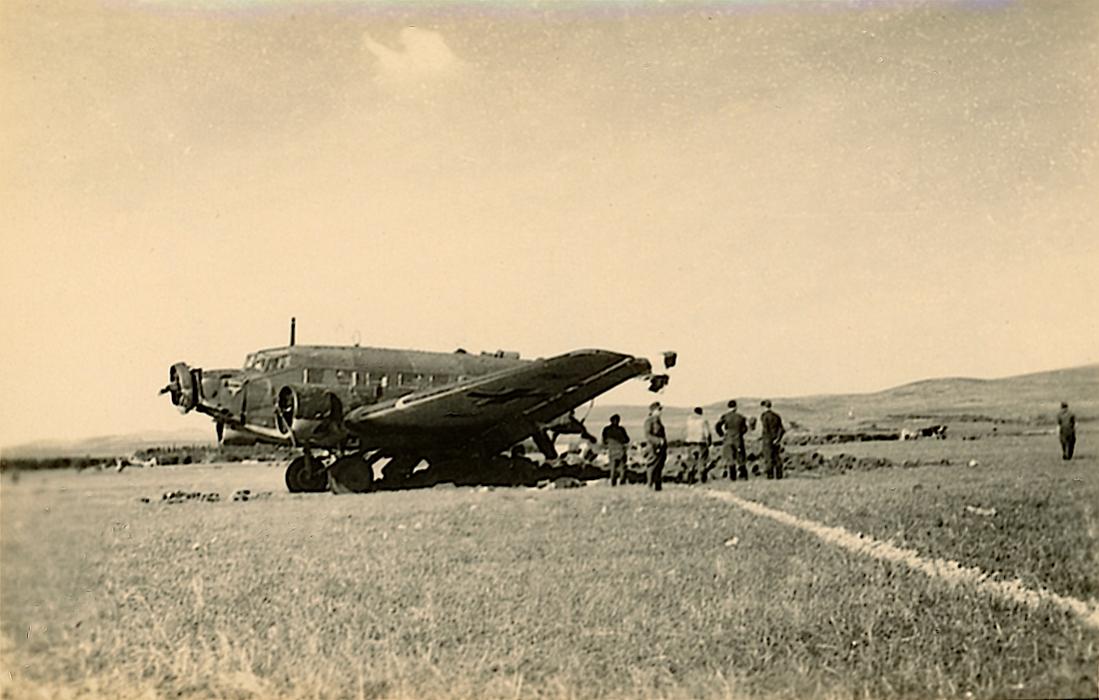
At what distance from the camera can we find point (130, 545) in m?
3.99

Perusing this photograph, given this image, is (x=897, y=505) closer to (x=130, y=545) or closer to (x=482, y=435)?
(x=482, y=435)

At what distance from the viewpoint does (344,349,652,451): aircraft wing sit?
5.76 metres

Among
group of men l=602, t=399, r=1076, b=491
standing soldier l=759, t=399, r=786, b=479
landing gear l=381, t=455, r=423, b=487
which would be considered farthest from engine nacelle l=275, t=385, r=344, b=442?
standing soldier l=759, t=399, r=786, b=479

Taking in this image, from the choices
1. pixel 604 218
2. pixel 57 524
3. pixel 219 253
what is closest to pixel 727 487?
pixel 604 218

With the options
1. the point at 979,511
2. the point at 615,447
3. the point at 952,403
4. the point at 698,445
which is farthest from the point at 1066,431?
the point at 615,447

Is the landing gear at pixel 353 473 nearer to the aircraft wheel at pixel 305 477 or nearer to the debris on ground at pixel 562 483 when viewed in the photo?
the aircraft wheel at pixel 305 477

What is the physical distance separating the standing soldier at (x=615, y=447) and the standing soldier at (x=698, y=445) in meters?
0.43

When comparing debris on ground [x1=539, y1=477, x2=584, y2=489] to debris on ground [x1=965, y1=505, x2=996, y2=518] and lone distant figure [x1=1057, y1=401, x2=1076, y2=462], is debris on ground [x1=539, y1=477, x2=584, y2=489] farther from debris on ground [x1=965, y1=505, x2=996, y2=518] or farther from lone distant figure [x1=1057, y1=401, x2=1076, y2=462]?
lone distant figure [x1=1057, y1=401, x2=1076, y2=462]

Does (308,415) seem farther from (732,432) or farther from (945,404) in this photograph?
(945,404)

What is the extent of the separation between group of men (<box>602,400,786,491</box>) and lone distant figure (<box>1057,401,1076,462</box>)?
1354 mm

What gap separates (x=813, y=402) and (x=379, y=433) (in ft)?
9.31

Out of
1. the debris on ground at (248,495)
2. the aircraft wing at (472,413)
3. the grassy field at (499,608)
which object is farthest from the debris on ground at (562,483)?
the debris on ground at (248,495)

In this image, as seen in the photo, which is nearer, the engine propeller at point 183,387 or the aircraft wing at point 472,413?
the engine propeller at point 183,387

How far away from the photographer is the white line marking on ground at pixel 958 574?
408 cm
